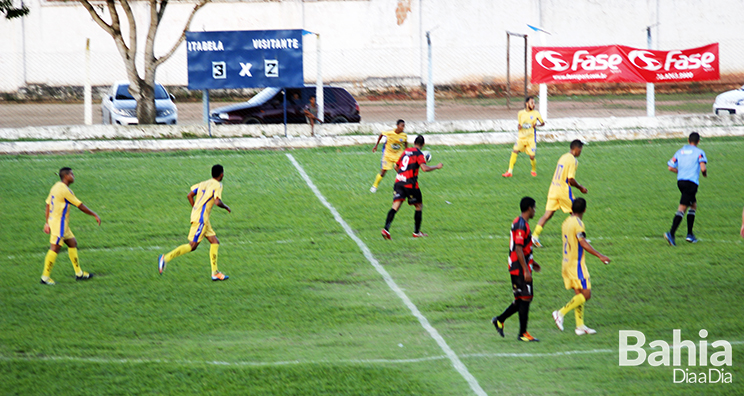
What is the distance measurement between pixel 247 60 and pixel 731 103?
15.0 m

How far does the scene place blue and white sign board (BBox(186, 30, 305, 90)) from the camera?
23000mm

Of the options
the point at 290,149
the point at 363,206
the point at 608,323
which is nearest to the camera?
the point at 608,323

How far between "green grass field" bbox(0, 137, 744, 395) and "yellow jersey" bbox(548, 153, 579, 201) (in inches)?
37.8

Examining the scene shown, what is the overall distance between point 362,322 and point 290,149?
42.7 ft

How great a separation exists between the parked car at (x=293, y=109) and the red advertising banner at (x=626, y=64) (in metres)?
6.07

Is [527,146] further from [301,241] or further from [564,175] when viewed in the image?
[301,241]

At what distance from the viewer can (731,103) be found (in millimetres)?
25062

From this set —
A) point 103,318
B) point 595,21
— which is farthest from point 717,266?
point 595,21

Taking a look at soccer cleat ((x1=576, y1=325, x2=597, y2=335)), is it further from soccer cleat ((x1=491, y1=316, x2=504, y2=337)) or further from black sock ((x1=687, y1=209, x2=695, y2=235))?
black sock ((x1=687, y1=209, x2=695, y2=235))

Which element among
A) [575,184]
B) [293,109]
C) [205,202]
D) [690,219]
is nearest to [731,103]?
[293,109]

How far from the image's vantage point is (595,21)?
35.2m

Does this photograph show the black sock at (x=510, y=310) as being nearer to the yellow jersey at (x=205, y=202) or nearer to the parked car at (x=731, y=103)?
the yellow jersey at (x=205, y=202)

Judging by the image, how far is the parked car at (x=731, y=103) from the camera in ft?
81.5

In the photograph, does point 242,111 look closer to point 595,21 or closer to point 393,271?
point 393,271
